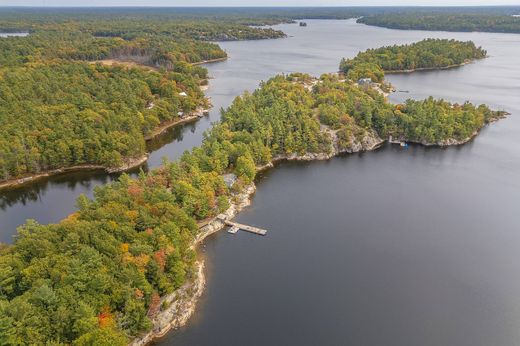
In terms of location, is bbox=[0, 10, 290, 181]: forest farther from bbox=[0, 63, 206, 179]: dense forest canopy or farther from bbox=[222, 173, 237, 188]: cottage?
bbox=[222, 173, 237, 188]: cottage

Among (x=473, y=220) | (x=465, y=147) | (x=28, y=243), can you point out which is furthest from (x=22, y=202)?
(x=465, y=147)

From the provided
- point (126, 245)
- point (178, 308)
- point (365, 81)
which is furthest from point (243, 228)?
point (365, 81)

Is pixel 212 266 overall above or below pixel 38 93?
below

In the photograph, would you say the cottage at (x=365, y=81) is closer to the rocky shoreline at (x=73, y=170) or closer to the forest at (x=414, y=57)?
the forest at (x=414, y=57)

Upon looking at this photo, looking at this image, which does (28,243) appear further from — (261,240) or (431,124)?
(431,124)

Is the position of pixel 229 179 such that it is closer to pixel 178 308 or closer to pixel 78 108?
pixel 178 308

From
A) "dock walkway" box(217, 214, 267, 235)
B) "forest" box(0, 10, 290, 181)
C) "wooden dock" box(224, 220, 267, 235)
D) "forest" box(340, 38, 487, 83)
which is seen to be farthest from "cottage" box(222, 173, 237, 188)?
"forest" box(340, 38, 487, 83)

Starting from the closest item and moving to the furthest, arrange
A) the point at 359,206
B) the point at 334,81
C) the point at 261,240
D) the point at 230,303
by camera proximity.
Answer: the point at 230,303, the point at 261,240, the point at 359,206, the point at 334,81
